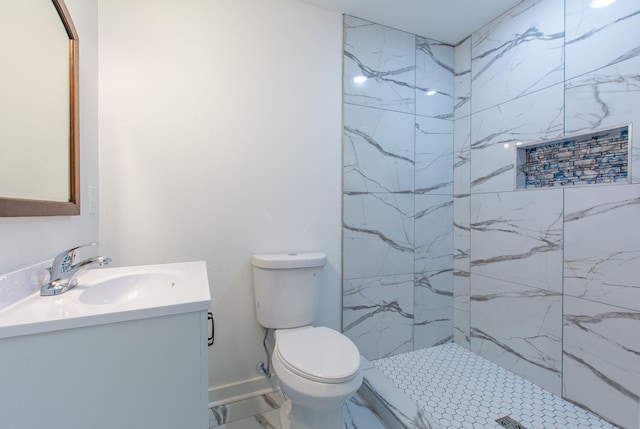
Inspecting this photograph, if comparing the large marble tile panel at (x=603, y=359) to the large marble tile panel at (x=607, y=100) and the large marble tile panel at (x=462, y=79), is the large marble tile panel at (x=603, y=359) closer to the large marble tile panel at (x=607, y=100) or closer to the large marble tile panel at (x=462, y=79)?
the large marble tile panel at (x=607, y=100)

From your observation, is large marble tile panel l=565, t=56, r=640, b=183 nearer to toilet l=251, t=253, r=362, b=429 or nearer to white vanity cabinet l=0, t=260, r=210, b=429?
toilet l=251, t=253, r=362, b=429

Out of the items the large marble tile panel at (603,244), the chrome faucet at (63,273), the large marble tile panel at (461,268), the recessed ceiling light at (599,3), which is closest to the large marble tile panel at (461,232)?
the large marble tile panel at (461,268)

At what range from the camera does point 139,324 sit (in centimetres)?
71

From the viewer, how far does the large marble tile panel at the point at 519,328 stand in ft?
5.35

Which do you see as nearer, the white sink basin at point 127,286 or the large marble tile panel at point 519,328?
the white sink basin at point 127,286

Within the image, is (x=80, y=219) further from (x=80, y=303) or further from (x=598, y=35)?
(x=598, y=35)

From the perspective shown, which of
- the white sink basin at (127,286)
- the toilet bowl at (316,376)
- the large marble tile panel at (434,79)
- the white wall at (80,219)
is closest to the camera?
the white wall at (80,219)

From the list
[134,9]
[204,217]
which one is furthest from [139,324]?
[134,9]

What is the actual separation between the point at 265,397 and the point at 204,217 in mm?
1095

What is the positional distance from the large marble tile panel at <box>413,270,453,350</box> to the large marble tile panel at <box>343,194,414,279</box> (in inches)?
7.9

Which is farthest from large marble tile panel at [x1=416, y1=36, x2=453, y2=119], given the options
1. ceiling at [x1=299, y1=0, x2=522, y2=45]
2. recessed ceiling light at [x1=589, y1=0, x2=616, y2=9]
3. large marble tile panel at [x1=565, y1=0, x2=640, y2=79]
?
Result: recessed ceiling light at [x1=589, y1=0, x2=616, y2=9]

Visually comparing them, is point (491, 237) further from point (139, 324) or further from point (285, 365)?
point (139, 324)

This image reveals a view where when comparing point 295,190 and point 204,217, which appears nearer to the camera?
point 204,217

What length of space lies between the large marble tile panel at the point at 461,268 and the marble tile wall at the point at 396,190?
4 centimetres
